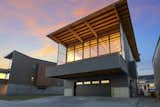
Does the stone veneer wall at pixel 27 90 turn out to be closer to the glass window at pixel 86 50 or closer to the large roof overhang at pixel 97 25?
the large roof overhang at pixel 97 25

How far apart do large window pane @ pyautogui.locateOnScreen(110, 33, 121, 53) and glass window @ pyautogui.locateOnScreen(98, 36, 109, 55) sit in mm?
723

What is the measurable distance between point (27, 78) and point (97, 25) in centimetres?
2508

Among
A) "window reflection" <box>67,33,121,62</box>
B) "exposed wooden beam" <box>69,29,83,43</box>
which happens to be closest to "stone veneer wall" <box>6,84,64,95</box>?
"window reflection" <box>67,33,121,62</box>

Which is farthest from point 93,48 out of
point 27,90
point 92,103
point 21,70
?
point 27,90

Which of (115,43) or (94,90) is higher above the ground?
(115,43)

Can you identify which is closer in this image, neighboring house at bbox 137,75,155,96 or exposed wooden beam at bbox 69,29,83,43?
exposed wooden beam at bbox 69,29,83,43

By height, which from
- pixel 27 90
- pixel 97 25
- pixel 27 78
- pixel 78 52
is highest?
pixel 97 25

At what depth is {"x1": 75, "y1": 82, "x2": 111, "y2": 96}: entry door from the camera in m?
16.2

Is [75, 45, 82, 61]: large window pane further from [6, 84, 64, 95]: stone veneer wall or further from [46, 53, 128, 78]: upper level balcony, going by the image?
[6, 84, 64, 95]: stone veneer wall

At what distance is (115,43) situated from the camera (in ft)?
51.7

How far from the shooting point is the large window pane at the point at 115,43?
1535cm

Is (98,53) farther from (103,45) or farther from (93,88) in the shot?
(93,88)

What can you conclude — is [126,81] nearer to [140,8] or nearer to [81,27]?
[81,27]

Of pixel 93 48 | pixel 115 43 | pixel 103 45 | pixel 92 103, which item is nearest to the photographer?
pixel 92 103
